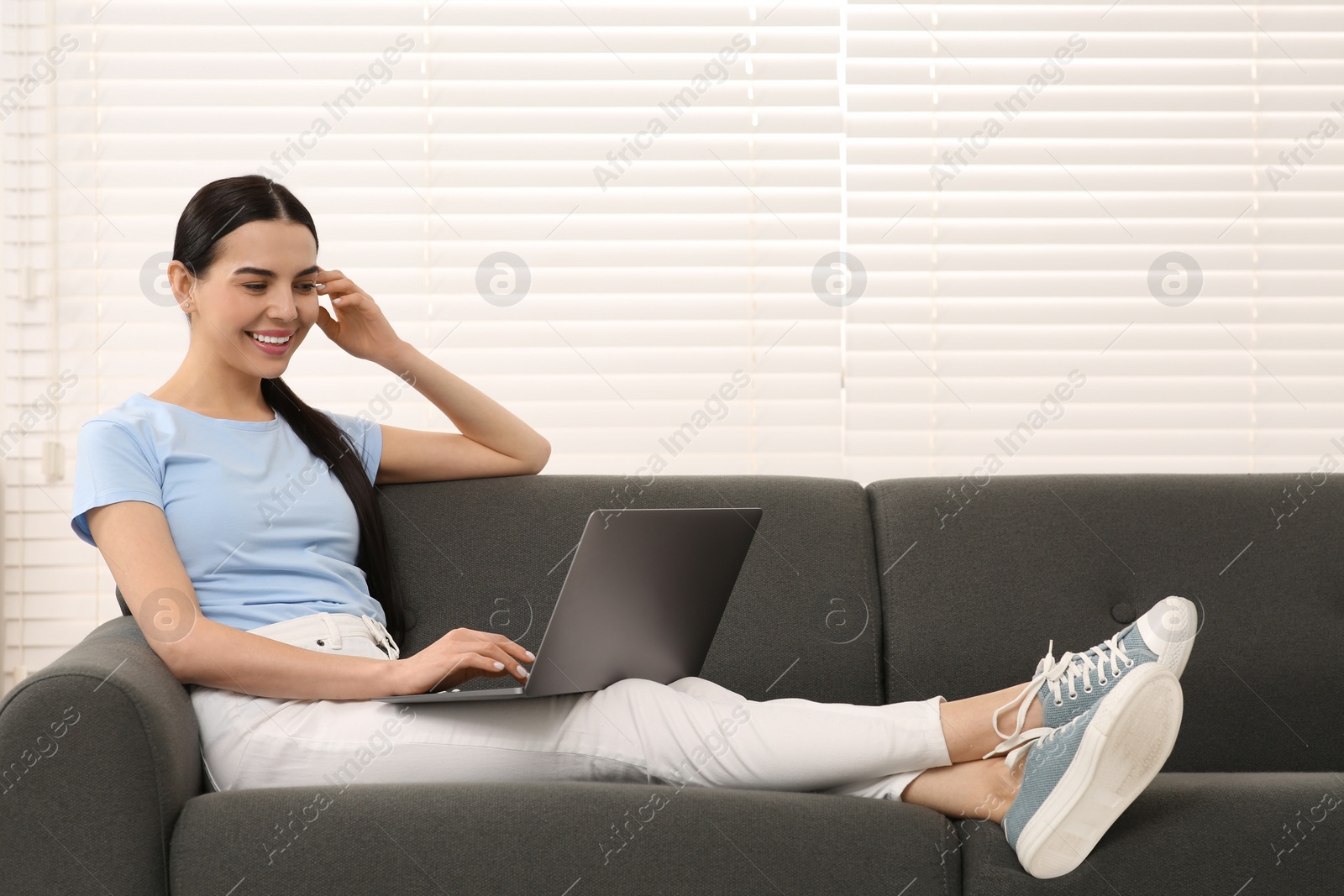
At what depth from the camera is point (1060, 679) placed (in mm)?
1317

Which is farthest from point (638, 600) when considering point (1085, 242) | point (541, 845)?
point (1085, 242)

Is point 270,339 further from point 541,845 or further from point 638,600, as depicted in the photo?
point 541,845

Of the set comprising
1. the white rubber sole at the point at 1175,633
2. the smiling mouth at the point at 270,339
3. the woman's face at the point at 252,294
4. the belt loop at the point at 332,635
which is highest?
the woman's face at the point at 252,294

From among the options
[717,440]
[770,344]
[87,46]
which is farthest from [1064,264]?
[87,46]

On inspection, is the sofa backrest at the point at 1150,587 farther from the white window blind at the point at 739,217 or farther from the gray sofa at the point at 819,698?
the white window blind at the point at 739,217

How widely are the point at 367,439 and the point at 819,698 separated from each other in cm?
82

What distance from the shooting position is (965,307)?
2324mm

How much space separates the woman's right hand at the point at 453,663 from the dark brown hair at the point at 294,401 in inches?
13.2

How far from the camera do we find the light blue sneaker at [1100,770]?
1.16m

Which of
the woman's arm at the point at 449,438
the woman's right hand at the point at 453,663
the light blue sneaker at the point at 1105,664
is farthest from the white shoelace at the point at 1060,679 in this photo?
the woman's arm at the point at 449,438

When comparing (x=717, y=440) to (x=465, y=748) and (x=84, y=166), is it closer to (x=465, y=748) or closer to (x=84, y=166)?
(x=465, y=748)

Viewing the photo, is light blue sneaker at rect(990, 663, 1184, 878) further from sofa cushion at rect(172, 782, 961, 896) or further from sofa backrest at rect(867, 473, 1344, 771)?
sofa backrest at rect(867, 473, 1344, 771)

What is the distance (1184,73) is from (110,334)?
2.28m

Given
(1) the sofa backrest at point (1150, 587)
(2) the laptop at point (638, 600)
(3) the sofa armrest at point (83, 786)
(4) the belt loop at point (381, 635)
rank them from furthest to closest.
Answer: (1) the sofa backrest at point (1150, 587)
(4) the belt loop at point (381, 635)
(2) the laptop at point (638, 600)
(3) the sofa armrest at point (83, 786)
